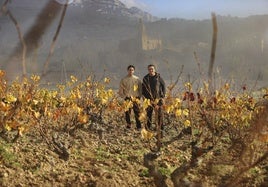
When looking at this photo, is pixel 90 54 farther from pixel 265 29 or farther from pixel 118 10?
pixel 118 10

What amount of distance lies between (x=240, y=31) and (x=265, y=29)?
3678mm

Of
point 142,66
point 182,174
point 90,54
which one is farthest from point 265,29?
point 182,174

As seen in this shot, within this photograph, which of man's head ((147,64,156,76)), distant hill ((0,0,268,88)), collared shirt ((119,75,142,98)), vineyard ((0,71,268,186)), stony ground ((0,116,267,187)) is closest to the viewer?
vineyard ((0,71,268,186))

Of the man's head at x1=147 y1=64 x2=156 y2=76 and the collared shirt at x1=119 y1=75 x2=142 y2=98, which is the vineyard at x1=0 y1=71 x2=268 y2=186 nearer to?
the collared shirt at x1=119 y1=75 x2=142 y2=98

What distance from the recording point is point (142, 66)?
163 feet

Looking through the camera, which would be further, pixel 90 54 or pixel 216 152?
pixel 90 54

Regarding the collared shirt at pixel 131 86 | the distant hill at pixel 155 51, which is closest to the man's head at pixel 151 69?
the collared shirt at pixel 131 86

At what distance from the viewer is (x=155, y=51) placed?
167 ft

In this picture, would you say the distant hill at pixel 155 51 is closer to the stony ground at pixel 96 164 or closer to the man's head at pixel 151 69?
the man's head at pixel 151 69

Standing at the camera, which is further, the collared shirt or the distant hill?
the distant hill

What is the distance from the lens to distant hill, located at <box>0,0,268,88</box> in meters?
45.2

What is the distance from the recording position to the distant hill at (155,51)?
148 feet

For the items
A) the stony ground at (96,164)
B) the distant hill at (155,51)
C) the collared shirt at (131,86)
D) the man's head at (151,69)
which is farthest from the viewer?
the distant hill at (155,51)

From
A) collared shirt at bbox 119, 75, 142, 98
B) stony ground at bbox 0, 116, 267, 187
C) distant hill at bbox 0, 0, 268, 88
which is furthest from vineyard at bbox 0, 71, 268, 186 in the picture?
distant hill at bbox 0, 0, 268, 88
